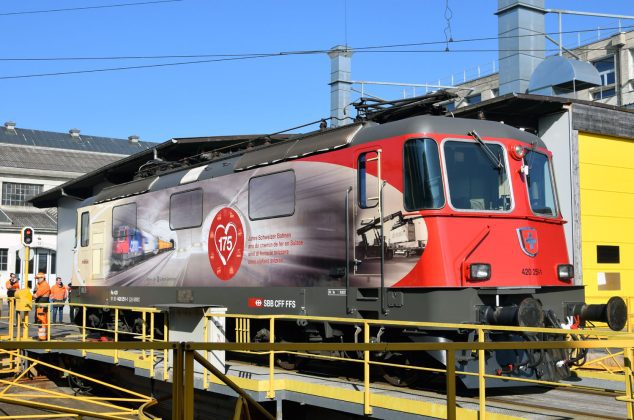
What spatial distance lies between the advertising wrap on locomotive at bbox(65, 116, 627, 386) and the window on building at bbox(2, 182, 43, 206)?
4257 cm

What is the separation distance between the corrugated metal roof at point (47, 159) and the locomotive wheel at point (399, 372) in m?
47.3

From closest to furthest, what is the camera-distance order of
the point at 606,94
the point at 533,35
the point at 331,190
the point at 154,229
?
the point at 331,190, the point at 154,229, the point at 533,35, the point at 606,94

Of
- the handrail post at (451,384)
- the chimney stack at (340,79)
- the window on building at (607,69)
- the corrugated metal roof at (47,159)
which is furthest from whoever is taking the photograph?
the corrugated metal roof at (47,159)

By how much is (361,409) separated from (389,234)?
2453 mm

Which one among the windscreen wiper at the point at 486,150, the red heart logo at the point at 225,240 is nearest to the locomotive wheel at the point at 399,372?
the windscreen wiper at the point at 486,150

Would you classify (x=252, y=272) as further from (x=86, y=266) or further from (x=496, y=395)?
(x=86, y=266)

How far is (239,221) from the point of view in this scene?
12773 mm

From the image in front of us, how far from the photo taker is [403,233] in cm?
985

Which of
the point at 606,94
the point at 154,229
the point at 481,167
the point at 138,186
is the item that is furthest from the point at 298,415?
the point at 606,94

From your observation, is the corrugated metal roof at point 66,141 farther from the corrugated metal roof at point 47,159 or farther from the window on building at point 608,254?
the window on building at point 608,254

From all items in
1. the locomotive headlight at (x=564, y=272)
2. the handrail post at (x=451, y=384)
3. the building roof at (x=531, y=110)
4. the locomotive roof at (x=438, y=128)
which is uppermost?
the building roof at (x=531, y=110)

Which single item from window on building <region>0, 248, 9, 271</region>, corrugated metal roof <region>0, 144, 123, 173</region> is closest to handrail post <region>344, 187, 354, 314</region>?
window on building <region>0, 248, 9, 271</region>

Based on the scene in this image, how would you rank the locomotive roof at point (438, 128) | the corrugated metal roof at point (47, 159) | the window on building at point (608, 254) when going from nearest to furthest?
the locomotive roof at point (438, 128)
the window on building at point (608, 254)
the corrugated metal roof at point (47, 159)

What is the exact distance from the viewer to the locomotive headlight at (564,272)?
1045 centimetres
